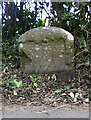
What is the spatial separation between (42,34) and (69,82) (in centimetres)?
113

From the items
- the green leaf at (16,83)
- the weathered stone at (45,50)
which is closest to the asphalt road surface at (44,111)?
the green leaf at (16,83)

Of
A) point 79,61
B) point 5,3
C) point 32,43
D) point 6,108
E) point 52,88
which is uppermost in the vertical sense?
point 5,3

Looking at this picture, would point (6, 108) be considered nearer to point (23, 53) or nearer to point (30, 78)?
point (30, 78)

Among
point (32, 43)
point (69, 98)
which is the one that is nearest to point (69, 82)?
point (69, 98)

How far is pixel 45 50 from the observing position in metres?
3.86

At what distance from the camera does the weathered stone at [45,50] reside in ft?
12.6

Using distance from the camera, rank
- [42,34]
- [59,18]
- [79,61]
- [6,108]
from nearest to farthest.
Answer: [6,108]
[42,34]
[79,61]
[59,18]

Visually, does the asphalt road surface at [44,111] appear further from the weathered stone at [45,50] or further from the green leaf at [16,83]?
the weathered stone at [45,50]

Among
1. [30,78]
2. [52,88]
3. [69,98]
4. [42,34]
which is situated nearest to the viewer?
[69,98]

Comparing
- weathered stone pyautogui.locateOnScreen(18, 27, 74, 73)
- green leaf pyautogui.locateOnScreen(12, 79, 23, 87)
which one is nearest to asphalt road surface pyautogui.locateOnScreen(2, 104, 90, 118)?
green leaf pyautogui.locateOnScreen(12, 79, 23, 87)

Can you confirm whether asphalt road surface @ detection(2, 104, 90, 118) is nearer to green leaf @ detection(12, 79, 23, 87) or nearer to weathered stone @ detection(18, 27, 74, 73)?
green leaf @ detection(12, 79, 23, 87)

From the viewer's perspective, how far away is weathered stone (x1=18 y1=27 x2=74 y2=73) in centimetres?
385

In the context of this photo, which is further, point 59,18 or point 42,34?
point 59,18

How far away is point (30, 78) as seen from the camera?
142 inches
